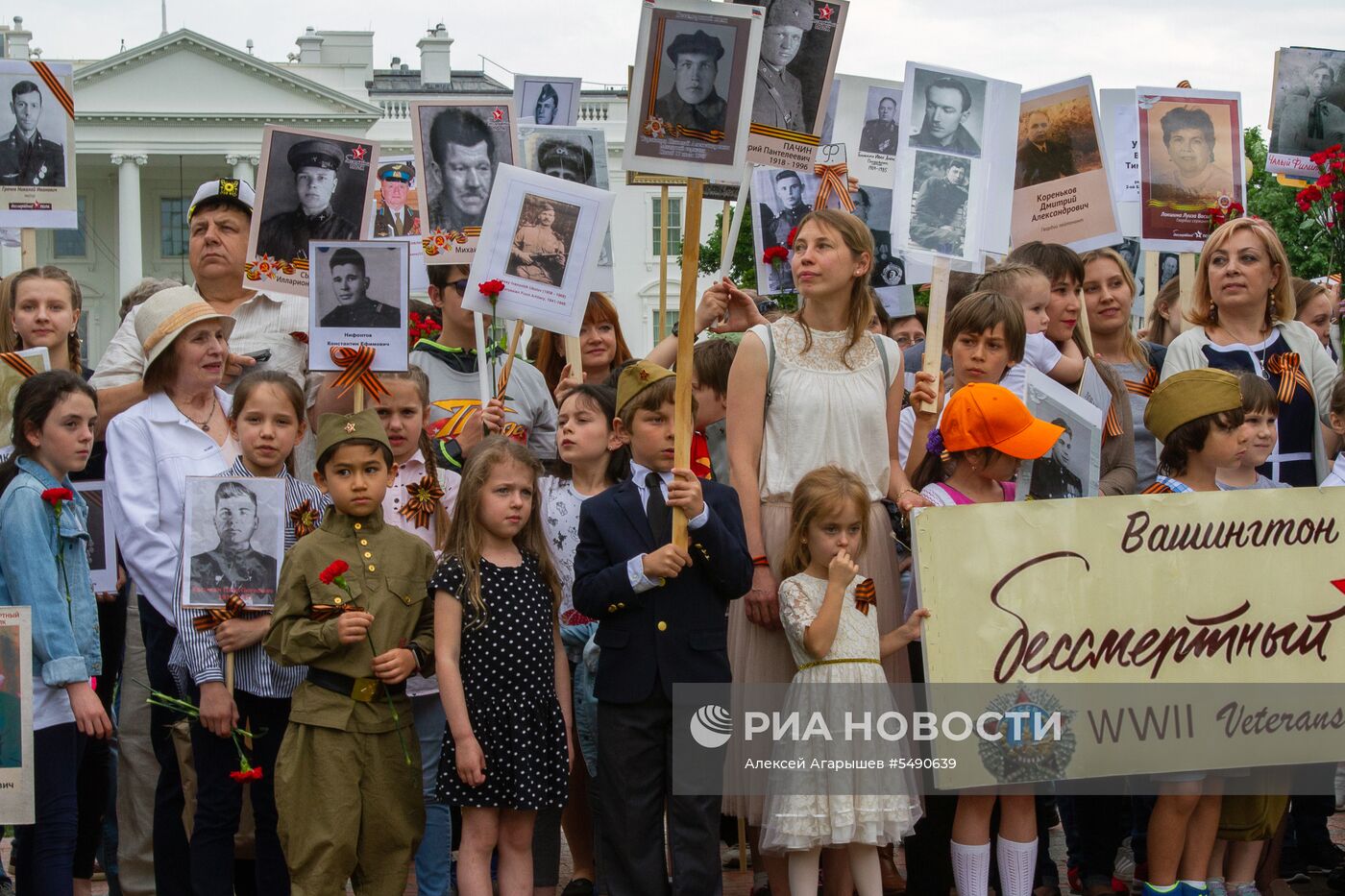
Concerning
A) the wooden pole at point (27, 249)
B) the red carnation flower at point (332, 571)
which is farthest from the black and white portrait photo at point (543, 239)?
the wooden pole at point (27, 249)

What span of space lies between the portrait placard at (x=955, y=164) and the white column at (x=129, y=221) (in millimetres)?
50470

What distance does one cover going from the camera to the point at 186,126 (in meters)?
59.2

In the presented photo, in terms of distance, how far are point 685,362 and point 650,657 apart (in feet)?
3.15

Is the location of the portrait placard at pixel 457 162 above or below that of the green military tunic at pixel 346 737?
above

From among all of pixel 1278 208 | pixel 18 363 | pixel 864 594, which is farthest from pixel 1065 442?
pixel 1278 208

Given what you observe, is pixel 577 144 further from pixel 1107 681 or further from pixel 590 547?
pixel 1107 681

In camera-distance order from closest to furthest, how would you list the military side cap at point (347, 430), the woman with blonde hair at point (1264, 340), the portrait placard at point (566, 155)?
the military side cap at point (347, 430) → the woman with blonde hair at point (1264, 340) → the portrait placard at point (566, 155)

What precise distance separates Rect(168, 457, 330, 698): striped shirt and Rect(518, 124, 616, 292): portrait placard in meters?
2.38

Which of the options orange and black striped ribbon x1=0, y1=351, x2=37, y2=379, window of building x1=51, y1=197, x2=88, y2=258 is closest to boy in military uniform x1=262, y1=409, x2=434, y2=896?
orange and black striped ribbon x1=0, y1=351, x2=37, y2=379

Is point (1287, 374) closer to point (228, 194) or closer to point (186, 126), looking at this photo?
point (228, 194)

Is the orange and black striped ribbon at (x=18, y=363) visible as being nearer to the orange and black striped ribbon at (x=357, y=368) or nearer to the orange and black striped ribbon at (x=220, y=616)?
the orange and black striped ribbon at (x=357, y=368)

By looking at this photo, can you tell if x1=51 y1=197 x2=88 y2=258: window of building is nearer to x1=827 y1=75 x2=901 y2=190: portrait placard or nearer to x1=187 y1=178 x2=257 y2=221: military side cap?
x1=827 y1=75 x2=901 y2=190: portrait placard

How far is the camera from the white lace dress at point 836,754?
5.15m

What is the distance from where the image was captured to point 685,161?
516 cm
